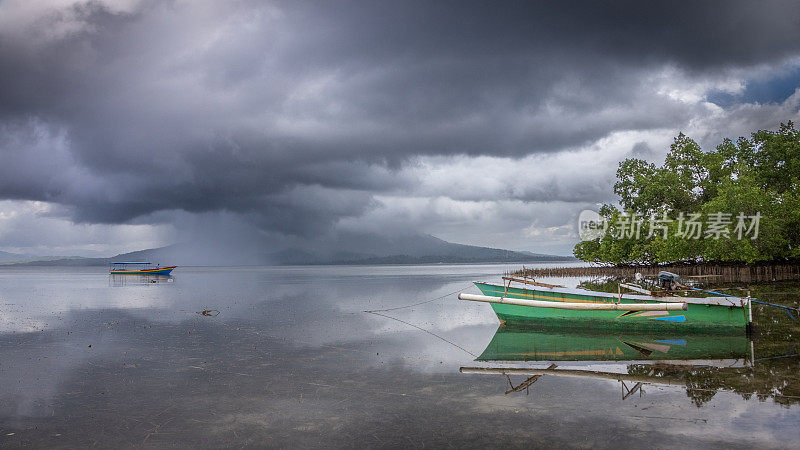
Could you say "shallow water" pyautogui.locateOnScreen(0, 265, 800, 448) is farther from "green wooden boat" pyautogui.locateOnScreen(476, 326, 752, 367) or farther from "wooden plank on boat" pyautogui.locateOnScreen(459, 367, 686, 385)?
"green wooden boat" pyautogui.locateOnScreen(476, 326, 752, 367)

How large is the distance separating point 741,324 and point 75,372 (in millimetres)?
23407

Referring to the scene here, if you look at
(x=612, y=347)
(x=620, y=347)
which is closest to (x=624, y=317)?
(x=620, y=347)

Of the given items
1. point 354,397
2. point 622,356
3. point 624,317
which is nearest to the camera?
point 354,397

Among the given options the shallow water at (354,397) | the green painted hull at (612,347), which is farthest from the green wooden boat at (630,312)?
the shallow water at (354,397)

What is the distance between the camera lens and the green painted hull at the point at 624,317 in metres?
19.5

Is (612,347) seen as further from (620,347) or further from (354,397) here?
(354,397)

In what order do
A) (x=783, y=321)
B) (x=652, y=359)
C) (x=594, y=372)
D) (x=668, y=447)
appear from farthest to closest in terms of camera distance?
(x=783, y=321) → (x=652, y=359) → (x=594, y=372) → (x=668, y=447)

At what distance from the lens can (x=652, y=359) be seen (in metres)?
15.4

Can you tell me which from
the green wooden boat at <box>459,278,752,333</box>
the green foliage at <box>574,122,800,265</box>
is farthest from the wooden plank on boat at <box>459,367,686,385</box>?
the green foliage at <box>574,122,800,265</box>

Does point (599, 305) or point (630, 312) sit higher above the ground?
point (599, 305)

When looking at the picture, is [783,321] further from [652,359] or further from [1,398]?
[1,398]

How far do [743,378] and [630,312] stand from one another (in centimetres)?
745

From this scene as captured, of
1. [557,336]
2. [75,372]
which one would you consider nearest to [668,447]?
[557,336]

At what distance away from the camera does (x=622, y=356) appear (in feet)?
52.5
